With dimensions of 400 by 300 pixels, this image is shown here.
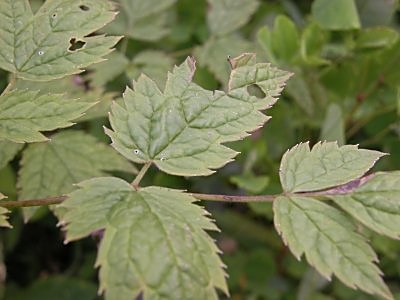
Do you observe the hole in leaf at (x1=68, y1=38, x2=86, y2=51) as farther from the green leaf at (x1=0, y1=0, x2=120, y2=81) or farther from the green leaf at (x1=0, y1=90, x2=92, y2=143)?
the green leaf at (x1=0, y1=90, x2=92, y2=143)

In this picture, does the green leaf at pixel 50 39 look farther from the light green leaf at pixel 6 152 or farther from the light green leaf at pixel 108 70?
the light green leaf at pixel 108 70

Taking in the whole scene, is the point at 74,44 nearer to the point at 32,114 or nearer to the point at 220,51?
the point at 32,114

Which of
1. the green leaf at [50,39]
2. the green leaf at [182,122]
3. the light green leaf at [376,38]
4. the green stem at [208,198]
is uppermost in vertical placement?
the green leaf at [50,39]

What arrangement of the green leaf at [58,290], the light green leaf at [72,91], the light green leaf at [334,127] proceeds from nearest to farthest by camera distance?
the light green leaf at [72,91], the light green leaf at [334,127], the green leaf at [58,290]

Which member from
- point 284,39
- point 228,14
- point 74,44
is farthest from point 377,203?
point 228,14

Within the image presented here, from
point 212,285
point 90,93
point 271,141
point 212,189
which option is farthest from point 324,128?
point 212,285

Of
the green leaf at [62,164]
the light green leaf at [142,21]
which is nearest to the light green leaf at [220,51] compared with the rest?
the light green leaf at [142,21]

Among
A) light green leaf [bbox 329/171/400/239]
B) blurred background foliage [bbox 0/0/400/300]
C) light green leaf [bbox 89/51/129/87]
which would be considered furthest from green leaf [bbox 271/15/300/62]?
light green leaf [bbox 329/171/400/239]
